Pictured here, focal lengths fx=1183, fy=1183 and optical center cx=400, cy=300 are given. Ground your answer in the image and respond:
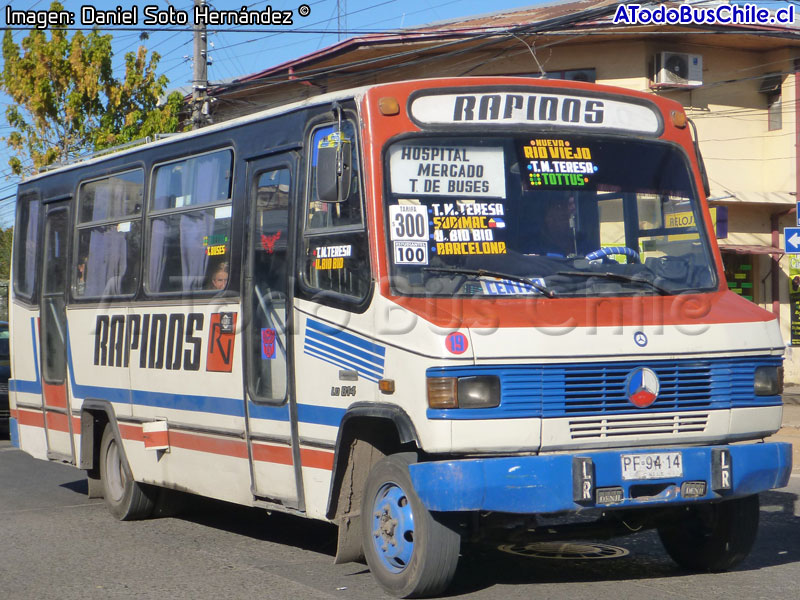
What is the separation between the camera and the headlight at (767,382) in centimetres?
673

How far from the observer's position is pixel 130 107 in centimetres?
2628

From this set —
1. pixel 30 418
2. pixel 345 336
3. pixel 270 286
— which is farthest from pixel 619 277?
pixel 30 418

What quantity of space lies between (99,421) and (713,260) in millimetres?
5691

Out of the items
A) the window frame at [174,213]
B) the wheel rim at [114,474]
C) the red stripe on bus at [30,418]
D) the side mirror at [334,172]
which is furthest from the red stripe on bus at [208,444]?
the red stripe on bus at [30,418]

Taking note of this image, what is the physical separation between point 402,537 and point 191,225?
3419 millimetres

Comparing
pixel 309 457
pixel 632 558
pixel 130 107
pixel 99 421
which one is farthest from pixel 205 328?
pixel 130 107

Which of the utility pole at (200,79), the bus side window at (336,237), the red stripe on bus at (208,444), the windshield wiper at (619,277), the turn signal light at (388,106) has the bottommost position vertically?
the red stripe on bus at (208,444)

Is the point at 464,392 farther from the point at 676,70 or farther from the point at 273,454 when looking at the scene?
the point at 676,70

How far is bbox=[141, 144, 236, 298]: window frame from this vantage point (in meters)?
8.23

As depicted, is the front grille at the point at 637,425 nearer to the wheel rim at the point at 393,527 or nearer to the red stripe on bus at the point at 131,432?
the wheel rim at the point at 393,527

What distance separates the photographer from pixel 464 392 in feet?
19.8

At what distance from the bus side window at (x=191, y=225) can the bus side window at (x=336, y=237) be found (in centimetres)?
116

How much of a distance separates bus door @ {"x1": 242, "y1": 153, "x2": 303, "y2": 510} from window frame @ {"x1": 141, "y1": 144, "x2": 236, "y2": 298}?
290 millimetres

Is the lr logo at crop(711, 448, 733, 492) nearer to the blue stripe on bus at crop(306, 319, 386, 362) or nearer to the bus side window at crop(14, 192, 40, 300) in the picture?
the blue stripe on bus at crop(306, 319, 386, 362)
